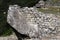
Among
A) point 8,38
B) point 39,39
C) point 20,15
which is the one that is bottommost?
point 8,38

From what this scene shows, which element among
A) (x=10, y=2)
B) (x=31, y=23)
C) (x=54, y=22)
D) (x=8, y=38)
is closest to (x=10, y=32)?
(x=8, y=38)

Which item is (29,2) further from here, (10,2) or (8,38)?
(8,38)

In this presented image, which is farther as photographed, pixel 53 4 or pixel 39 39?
pixel 53 4

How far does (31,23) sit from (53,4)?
2.42m

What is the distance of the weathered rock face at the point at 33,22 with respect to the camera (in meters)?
12.3

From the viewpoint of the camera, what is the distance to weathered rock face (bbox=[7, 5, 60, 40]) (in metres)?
12.3

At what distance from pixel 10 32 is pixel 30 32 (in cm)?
370

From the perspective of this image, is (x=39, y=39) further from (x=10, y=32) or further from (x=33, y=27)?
(x=10, y=32)

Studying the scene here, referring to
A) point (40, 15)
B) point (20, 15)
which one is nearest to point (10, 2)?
point (20, 15)

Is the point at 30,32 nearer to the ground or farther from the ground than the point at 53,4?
nearer to the ground

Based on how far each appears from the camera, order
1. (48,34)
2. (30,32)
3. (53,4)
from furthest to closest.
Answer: (53,4) < (30,32) < (48,34)

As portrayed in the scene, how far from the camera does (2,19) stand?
17531 millimetres

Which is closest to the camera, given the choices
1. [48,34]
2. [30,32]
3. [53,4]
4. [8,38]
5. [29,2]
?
[48,34]

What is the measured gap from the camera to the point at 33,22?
12.9 metres
